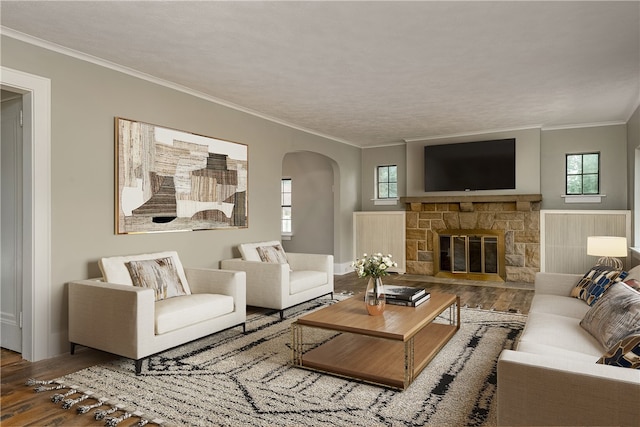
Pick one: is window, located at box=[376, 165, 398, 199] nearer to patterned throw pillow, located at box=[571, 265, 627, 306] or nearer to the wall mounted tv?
the wall mounted tv

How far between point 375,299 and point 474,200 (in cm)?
435

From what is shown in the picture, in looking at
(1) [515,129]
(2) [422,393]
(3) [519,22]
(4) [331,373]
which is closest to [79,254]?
(4) [331,373]

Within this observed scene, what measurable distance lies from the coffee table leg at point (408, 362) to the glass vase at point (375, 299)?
42cm

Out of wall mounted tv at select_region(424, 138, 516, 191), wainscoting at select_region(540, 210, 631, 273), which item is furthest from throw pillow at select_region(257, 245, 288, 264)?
wainscoting at select_region(540, 210, 631, 273)

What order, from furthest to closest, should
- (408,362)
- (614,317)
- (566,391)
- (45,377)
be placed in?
(45,377), (408,362), (614,317), (566,391)

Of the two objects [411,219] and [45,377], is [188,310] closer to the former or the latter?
[45,377]

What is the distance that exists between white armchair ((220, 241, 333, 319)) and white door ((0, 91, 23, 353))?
1955 millimetres

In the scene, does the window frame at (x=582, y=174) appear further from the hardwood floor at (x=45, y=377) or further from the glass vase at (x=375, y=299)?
the glass vase at (x=375, y=299)

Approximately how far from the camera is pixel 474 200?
6785 mm

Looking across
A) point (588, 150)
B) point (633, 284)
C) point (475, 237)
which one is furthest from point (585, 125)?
point (633, 284)

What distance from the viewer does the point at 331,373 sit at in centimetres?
282

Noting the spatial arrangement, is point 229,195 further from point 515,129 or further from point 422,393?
point 515,129

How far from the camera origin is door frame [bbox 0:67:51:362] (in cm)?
312

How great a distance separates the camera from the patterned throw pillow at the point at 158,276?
11.3ft
